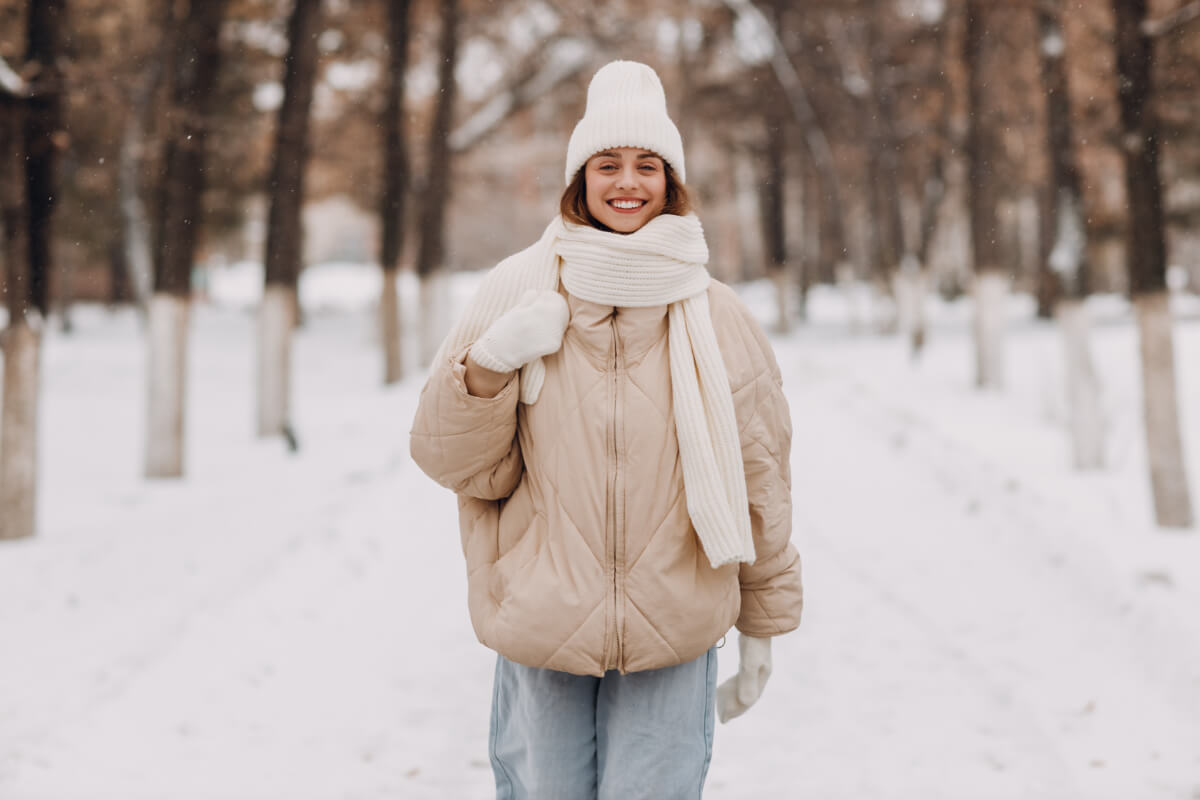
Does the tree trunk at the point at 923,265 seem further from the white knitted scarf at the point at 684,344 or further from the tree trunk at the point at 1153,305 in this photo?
the white knitted scarf at the point at 684,344

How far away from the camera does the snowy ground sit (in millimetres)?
3787

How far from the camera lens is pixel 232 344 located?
2395 centimetres

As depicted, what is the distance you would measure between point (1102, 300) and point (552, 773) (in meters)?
31.8

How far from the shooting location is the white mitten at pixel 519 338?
2.05m

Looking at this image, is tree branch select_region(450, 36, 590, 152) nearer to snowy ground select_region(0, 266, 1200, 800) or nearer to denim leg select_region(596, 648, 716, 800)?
snowy ground select_region(0, 266, 1200, 800)

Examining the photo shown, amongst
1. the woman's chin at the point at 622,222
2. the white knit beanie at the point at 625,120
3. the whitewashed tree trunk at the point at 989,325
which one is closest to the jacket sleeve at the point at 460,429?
the woman's chin at the point at 622,222

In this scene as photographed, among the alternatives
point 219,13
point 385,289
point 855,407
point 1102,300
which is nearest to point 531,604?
point 219,13

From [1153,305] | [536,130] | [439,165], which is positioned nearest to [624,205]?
[1153,305]

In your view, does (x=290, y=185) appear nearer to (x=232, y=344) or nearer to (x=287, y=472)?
(x=287, y=472)

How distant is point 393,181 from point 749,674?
47.3 ft

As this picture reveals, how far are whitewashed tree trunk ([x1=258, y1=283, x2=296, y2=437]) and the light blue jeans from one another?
937cm

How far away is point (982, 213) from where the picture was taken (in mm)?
12477

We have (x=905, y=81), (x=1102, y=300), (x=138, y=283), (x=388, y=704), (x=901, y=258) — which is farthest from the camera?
(x=1102, y=300)

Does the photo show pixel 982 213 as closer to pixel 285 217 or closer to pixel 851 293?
pixel 285 217
